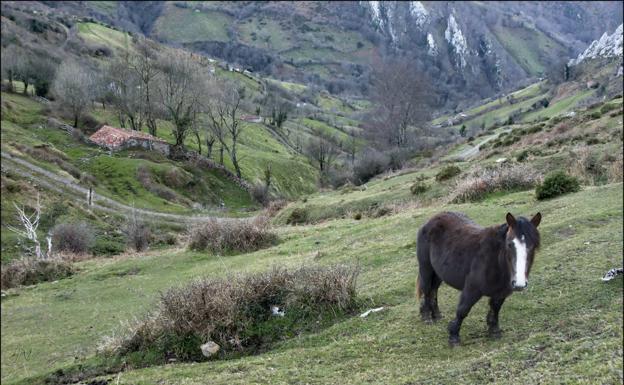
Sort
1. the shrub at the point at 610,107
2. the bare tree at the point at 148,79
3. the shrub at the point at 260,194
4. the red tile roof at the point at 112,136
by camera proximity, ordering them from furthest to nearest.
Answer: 1. the bare tree at the point at 148,79
2. the shrub at the point at 260,194
3. the red tile roof at the point at 112,136
4. the shrub at the point at 610,107

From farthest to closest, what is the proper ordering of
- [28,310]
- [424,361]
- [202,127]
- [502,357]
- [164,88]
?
[202,127], [164,88], [28,310], [424,361], [502,357]

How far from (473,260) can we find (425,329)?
1906 millimetres

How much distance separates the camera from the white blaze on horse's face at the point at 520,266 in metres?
6.25

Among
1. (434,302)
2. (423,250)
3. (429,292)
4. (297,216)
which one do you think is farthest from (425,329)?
(297,216)

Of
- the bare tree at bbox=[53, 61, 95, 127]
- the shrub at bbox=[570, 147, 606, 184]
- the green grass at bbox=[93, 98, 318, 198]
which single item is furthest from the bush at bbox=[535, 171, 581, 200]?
the green grass at bbox=[93, 98, 318, 198]

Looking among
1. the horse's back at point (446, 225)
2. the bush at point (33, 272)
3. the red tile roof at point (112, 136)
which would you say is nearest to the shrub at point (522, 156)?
the horse's back at point (446, 225)

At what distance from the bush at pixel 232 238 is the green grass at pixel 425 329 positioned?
5.86 metres

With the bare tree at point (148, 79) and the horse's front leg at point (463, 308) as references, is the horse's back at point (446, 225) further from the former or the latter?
the bare tree at point (148, 79)

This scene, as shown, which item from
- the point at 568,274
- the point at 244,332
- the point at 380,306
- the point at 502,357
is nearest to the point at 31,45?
the point at 244,332

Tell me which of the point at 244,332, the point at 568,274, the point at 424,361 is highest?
the point at 568,274

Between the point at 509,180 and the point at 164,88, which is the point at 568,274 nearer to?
the point at 509,180

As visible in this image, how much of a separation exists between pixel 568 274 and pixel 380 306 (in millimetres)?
4032

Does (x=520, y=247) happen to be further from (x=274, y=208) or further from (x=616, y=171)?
(x=274, y=208)

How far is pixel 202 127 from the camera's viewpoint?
82.4 metres
